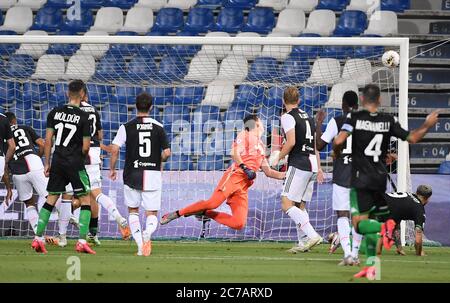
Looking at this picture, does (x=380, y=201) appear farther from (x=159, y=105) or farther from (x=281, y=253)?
(x=159, y=105)

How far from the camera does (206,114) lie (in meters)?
19.1

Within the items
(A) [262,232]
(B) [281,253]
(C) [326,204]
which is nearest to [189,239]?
(A) [262,232]

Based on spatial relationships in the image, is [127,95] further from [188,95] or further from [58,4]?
[58,4]

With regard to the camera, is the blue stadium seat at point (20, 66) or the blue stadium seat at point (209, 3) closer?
the blue stadium seat at point (20, 66)

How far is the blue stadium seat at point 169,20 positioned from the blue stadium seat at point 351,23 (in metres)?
3.17

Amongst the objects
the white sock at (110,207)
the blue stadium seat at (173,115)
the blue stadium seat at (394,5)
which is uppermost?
the blue stadium seat at (394,5)

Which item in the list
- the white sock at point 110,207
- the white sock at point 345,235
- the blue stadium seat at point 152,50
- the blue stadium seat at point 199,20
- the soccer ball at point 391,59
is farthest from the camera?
the blue stadium seat at point 199,20

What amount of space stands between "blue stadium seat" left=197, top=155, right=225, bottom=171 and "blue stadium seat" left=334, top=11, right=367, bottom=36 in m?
4.78

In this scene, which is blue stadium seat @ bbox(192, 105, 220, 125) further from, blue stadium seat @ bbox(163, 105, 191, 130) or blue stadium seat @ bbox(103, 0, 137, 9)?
blue stadium seat @ bbox(103, 0, 137, 9)

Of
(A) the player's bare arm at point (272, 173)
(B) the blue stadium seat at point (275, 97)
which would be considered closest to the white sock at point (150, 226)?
(A) the player's bare arm at point (272, 173)

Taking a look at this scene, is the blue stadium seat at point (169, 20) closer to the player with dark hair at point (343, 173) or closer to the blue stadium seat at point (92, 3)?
the blue stadium seat at point (92, 3)

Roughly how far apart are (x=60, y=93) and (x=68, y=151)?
260 inches

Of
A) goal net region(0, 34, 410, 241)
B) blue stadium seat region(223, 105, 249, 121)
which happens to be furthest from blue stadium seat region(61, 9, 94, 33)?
blue stadium seat region(223, 105, 249, 121)

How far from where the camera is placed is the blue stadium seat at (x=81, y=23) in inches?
882
